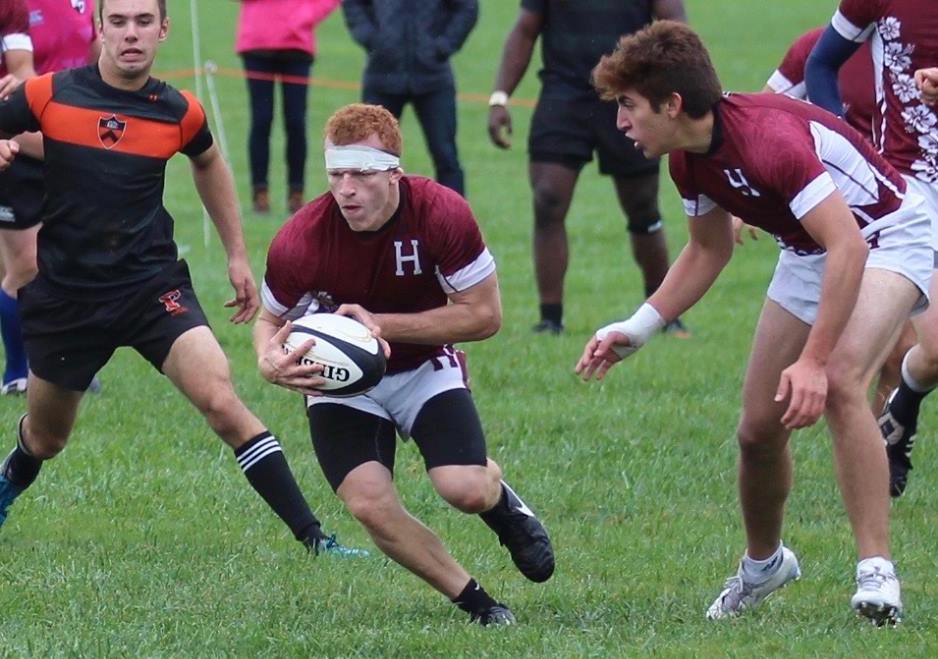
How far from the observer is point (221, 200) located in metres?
6.98

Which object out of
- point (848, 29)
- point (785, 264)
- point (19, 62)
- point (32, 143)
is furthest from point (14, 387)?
point (785, 264)

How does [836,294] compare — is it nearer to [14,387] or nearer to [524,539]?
[524,539]

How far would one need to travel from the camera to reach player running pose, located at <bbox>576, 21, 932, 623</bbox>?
5.45 m

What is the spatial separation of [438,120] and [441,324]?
7664mm

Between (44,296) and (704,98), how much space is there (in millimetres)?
2597

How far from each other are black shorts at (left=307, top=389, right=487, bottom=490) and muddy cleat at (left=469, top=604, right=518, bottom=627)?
0.47m

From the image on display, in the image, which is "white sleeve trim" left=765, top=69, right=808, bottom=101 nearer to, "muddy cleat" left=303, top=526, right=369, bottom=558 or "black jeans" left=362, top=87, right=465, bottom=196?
"muddy cleat" left=303, top=526, right=369, bottom=558

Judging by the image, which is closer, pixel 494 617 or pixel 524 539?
pixel 494 617

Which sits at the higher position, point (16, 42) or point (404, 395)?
point (16, 42)

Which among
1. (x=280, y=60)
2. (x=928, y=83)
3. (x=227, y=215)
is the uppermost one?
(x=928, y=83)

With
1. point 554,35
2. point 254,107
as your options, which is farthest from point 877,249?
point 254,107

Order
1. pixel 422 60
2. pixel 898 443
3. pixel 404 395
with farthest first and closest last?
pixel 422 60, pixel 898 443, pixel 404 395

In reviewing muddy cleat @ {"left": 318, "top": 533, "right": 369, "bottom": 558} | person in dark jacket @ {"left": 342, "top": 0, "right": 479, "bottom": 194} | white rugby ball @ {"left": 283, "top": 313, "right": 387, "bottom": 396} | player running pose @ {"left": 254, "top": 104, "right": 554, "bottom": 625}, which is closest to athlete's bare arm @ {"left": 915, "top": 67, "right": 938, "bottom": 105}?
player running pose @ {"left": 254, "top": 104, "right": 554, "bottom": 625}

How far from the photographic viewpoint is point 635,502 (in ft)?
25.3
